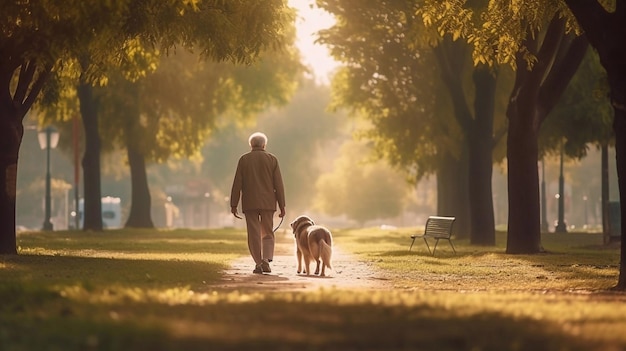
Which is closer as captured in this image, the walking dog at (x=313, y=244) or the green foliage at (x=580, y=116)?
the walking dog at (x=313, y=244)

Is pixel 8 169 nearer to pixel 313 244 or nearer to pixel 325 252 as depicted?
pixel 313 244

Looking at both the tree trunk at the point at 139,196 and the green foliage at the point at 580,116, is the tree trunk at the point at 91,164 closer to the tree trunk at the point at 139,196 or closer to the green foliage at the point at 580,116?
the tree trunk at the point at 139,196

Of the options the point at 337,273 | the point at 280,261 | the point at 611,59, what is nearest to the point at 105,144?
the point at 280,261

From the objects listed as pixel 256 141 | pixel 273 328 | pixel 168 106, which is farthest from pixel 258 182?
pixel 168 106

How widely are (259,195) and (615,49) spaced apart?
637cm

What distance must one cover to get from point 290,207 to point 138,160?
63.1 metres

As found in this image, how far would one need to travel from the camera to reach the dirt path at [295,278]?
59.2ft

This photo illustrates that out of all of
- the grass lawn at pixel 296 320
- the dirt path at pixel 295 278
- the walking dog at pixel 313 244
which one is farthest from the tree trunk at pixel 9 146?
the grass lawn at pixel 296 320

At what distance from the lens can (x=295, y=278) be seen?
20.5 meters

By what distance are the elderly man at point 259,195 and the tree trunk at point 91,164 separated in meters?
27.1

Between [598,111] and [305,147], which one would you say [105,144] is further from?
[305,147]

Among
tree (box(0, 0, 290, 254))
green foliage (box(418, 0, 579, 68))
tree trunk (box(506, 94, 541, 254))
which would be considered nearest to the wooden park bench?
tree trunk (box(506, 94, 541, 254))

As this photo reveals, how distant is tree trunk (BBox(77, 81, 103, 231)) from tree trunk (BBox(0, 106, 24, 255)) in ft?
74.7

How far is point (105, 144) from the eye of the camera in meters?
54.1
